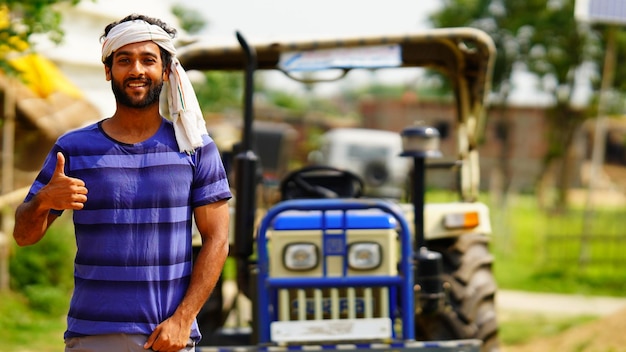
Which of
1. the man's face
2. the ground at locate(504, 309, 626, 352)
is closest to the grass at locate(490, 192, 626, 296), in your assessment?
the ground at locate(504, 309, 626, 352)

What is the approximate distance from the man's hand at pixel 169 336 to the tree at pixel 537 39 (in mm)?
24544

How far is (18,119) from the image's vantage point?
12414 mm

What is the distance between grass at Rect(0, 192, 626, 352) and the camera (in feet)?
30.7

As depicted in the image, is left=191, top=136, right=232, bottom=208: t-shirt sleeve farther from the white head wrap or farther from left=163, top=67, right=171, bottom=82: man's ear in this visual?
left=163, top=67, right=171, bottom=82: man's ear

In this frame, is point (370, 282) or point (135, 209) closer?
point (135, 209)

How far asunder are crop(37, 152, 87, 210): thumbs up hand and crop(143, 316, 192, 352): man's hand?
44cm

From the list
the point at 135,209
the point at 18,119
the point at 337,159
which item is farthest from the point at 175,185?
the point at 337,159

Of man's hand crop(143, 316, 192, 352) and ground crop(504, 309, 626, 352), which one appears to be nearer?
man's hand crop(143, 316, 192, 352)

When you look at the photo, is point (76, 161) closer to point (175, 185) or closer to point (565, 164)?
point (175, 185)

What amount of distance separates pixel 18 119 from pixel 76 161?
31.7ft

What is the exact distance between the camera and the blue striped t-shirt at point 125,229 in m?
3.13

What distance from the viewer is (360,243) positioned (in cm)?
545

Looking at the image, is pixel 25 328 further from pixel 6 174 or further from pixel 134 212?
pixel 134 212

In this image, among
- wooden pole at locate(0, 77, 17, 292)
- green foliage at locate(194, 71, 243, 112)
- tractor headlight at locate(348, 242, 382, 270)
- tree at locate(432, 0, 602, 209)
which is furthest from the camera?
green foliage at locate(194, 71, 243, 112)
